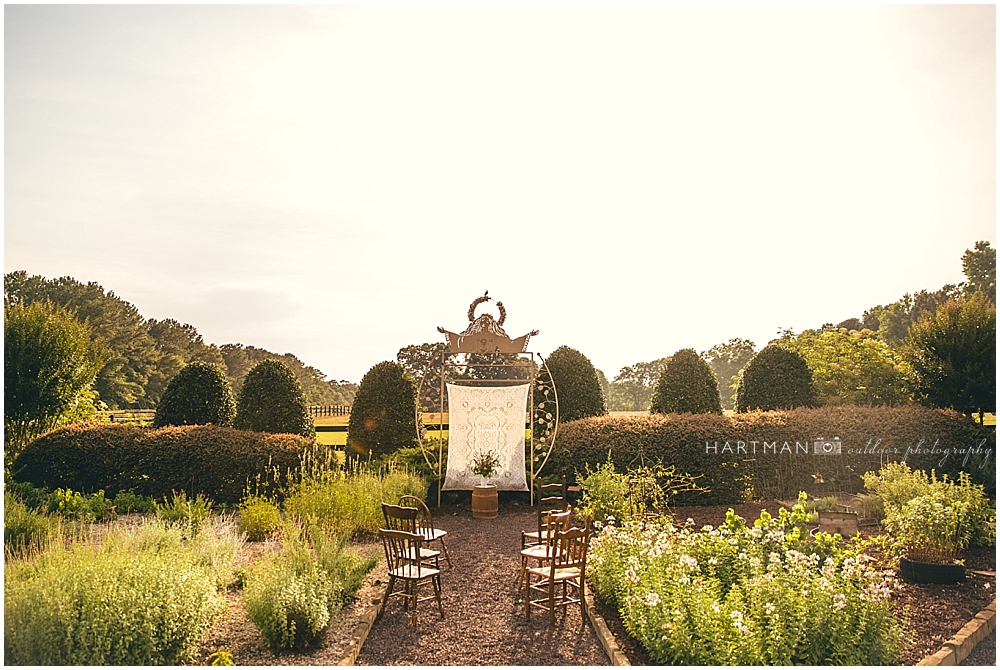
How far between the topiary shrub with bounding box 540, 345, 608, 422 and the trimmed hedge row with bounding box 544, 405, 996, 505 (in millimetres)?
647

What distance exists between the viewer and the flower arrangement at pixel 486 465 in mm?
9430

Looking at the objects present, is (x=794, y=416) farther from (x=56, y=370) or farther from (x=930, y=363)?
(x=56, y=370)

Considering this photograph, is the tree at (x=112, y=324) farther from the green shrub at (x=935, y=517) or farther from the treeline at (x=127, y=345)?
the green shrub at (x=935, y=517)

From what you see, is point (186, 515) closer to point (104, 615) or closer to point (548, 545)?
point (104, 615)

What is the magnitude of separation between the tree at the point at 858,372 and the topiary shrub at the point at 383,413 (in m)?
6.67

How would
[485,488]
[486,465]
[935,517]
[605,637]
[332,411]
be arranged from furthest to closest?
[332,411]
[486,465]
[485,488]
[935,517]
[605,637]

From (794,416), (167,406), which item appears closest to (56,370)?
(167,406)

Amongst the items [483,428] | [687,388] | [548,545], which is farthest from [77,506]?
[687,388]

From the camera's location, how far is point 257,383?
10070 millimetres

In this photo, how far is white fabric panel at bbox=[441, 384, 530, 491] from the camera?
9.59 metres

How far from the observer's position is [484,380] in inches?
382

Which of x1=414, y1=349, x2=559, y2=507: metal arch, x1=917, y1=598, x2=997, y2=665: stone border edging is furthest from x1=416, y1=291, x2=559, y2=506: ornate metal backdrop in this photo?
x1=917, y1=598, x2=997, y2=665: stone border edging

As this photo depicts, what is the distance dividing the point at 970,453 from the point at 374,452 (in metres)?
8.84

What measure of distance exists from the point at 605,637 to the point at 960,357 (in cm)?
872
